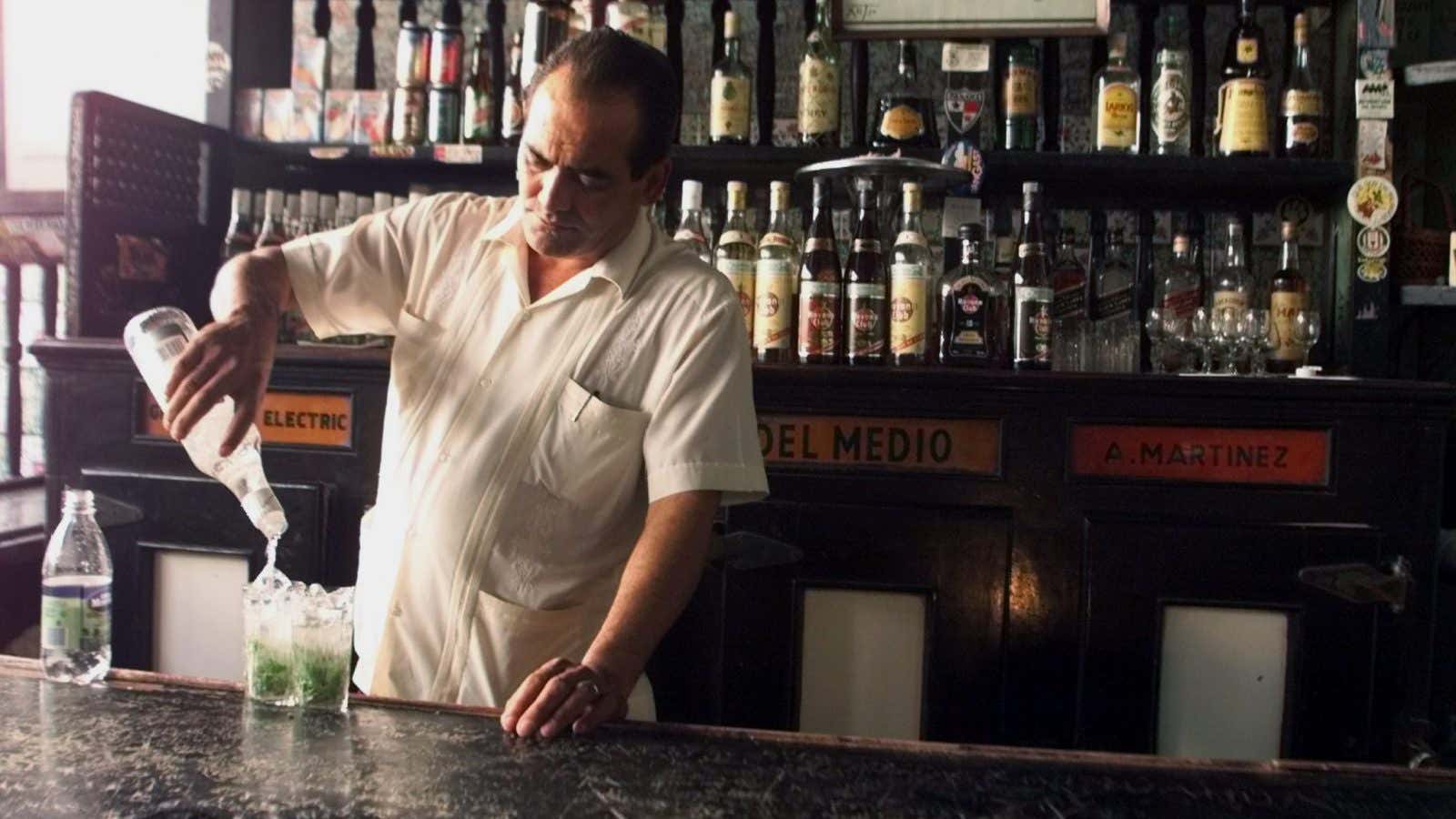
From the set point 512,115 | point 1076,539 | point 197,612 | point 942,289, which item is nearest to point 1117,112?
point 942,289

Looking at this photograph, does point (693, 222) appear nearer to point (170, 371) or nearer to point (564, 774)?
point (170, 371)

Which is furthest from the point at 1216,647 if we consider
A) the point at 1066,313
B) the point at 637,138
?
the point at 637,138

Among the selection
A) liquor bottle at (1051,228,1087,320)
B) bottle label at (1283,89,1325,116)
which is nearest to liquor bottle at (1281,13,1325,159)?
bottle label at (1283,89,1325,116)

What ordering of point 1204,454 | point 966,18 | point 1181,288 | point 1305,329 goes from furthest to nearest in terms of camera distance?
point 1181,288, point 1305,329, point 966,18, point 1204,454

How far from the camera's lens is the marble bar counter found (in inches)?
32.5

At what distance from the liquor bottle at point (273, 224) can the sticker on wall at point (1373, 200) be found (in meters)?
1.95

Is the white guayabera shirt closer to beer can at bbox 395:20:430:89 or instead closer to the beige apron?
the beige apron

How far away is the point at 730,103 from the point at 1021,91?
523 millimetres

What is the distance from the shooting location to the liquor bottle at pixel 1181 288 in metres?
2.29

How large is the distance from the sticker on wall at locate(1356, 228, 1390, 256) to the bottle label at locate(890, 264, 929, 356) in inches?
29.4

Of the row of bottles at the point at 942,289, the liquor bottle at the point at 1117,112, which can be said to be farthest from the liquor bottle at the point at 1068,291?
the liquor bottle at the point at 1117,112

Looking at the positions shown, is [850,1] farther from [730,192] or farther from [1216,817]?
[1216,817]

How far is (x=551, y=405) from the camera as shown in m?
1.26

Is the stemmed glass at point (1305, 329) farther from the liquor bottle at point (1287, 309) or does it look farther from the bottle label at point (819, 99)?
the bottle label at point (819, 99)
